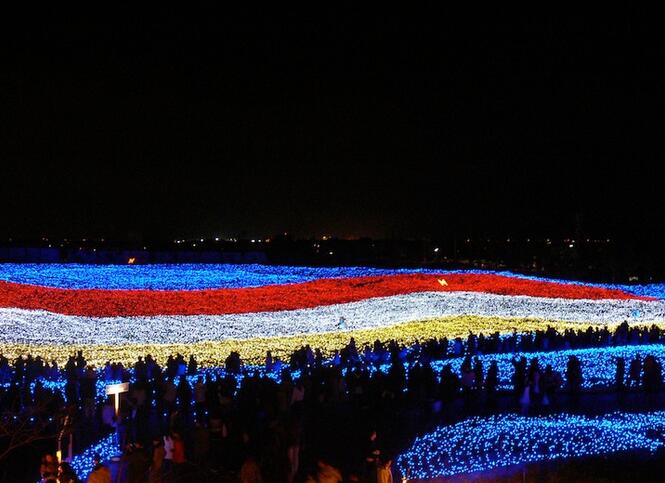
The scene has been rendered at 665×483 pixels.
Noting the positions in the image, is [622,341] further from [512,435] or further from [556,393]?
[512,435]

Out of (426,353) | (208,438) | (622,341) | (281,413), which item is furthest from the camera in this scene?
(622,341)

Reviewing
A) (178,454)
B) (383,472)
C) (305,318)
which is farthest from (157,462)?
(305,318)

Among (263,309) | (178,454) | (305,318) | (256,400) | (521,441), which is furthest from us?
(263,309)

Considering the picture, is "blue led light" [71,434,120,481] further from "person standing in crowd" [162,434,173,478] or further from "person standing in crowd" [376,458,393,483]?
"person standing in crowd" [376,458,393,483]

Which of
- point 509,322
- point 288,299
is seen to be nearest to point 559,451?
point 509,322

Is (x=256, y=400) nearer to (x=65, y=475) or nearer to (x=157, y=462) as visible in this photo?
(x=157, y=462)

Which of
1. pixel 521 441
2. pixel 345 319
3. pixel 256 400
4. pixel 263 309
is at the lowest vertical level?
pixel 521 441
